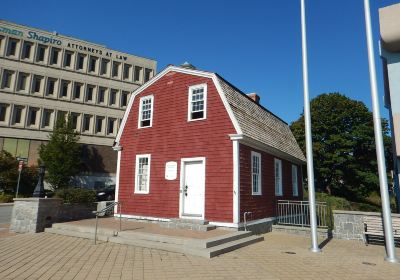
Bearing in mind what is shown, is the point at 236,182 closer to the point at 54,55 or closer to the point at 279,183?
the point at 279,183

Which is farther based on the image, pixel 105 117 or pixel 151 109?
pixel 105 117

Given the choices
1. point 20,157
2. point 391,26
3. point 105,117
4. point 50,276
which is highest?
point 105,117

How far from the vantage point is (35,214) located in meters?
12.1

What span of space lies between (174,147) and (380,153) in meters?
8.18

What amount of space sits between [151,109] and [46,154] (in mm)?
21281

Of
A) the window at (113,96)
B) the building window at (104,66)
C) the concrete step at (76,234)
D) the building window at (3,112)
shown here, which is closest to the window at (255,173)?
the concrete step at (76,234)

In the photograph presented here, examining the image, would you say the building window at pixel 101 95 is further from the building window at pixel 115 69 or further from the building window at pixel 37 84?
the building window at pixel 37 84

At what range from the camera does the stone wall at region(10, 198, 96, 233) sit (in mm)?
12073

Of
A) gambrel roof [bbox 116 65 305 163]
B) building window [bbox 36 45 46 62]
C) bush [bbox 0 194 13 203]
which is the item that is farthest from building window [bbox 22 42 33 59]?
gambrel roof [bbox 116 65 305 163]

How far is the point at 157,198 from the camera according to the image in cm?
1375

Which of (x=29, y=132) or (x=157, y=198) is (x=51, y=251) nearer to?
(x=157, y=198)

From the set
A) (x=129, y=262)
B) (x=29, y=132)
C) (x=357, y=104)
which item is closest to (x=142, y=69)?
(x=29, y=132)

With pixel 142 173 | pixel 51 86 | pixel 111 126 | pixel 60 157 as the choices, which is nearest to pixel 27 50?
pixel 51 86

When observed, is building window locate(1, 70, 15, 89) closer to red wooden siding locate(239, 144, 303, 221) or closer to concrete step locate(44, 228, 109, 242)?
concrete step locate(44, 228, 109, 242)
